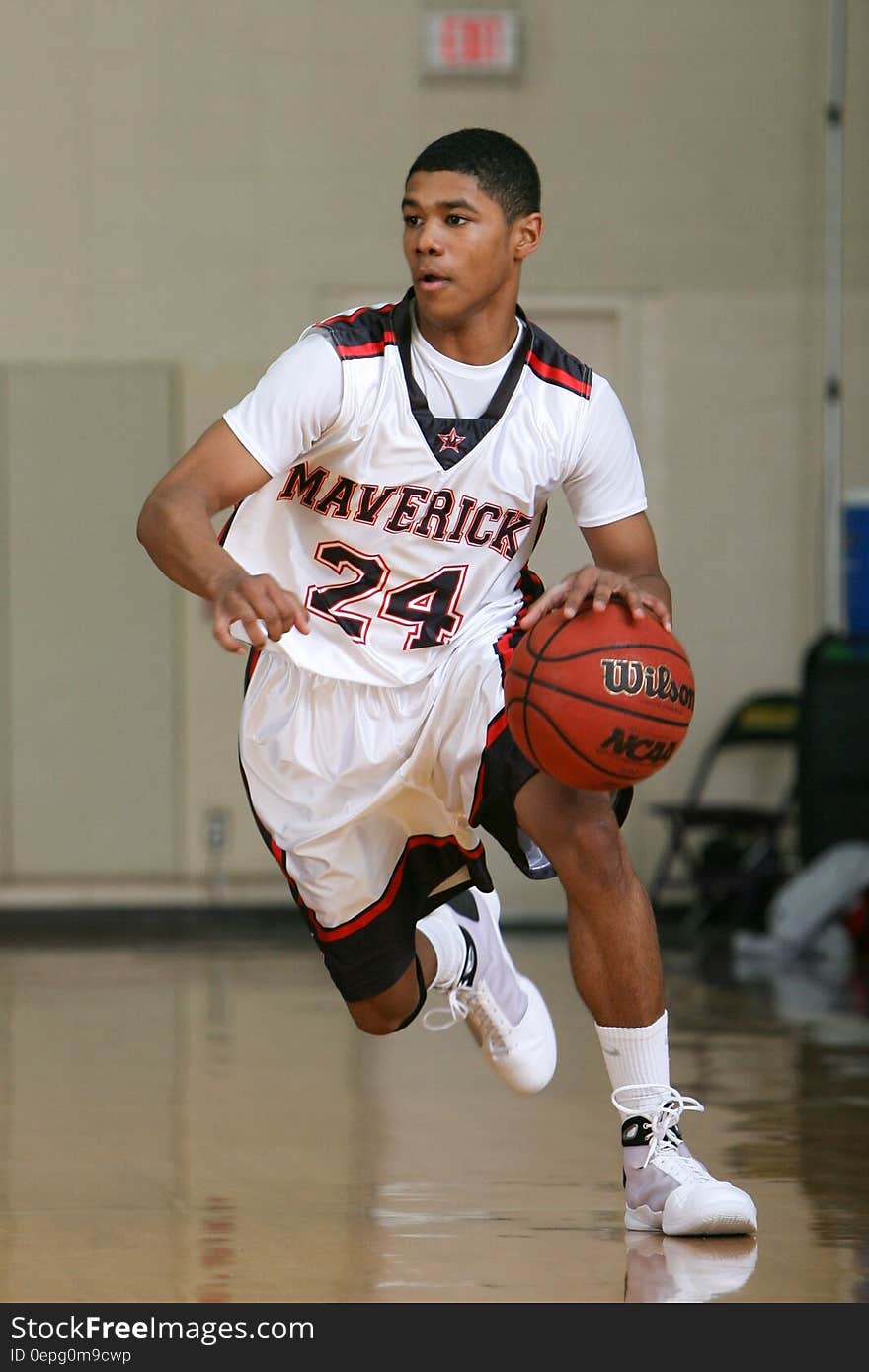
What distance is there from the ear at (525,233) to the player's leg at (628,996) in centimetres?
88

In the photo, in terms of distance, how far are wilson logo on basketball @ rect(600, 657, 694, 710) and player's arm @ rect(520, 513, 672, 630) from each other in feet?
0.27

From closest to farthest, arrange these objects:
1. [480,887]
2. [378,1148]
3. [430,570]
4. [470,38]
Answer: [430,570] → [480,887] → [378,1148] → [470,38]

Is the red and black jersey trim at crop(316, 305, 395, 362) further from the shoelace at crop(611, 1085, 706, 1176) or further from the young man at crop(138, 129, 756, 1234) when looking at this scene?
the shoelace at crop(611, 1085, 706, 1176)

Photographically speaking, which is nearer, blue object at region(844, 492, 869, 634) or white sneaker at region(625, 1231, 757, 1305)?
white sneaker at region(625, 1231, 757, 1305)

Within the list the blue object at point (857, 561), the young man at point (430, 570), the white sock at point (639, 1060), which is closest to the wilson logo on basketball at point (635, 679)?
the young man at point (430, 570)

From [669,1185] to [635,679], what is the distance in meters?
0.77

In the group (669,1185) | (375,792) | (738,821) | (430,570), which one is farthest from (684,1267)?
(738,821)

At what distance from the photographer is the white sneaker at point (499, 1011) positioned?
12.5ft

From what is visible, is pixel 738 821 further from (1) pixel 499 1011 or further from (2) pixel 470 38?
(1) pixel 499 1011

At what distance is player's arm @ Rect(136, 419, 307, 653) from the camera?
2.64m

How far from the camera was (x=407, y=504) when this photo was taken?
323cm

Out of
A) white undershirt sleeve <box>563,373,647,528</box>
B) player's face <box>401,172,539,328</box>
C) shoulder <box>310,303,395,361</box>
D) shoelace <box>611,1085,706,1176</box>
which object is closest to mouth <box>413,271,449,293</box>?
player's face <box>401,172,539,328</box>

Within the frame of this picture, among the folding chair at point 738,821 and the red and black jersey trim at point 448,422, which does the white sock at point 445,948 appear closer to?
the red and black jersey trim at point 448,422
